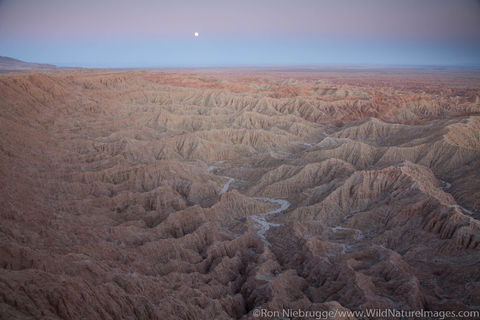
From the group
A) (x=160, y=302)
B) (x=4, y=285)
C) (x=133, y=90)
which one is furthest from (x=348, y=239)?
(x=133, y=90)

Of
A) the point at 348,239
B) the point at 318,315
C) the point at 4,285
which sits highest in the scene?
the point at 4,285

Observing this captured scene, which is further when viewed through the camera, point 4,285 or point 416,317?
point 416,317

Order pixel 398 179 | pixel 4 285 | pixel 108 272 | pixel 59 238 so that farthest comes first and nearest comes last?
pixel 398 179 < pixel 59 238 < pixel 108 272 < pixel 4 285

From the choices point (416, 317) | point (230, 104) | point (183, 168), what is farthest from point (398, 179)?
point (230, 104)

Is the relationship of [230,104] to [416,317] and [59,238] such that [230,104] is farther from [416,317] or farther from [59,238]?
[416,317]

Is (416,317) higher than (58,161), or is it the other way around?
(58,161)

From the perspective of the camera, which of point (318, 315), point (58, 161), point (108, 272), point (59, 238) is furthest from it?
point (58, 161)

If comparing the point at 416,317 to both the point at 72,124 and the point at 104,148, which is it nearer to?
the point at 104,148
